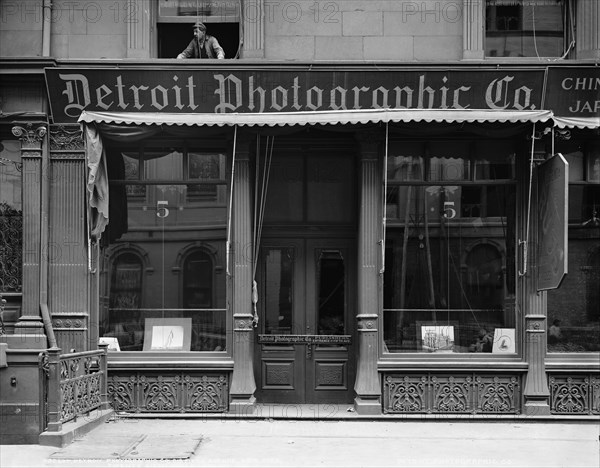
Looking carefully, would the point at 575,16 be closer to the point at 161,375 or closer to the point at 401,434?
the point at 401,434

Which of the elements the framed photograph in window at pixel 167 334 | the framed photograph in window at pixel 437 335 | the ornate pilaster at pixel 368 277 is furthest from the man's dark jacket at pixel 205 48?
the framed photograph in window at pixel 437 335

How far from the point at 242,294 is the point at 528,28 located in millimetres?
6406

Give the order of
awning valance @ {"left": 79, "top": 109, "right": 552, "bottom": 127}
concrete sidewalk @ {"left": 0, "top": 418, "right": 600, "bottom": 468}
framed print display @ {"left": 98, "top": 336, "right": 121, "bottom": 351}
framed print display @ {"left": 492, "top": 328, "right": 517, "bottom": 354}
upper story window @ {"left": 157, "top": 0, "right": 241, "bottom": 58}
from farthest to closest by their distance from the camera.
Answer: upper story window @ {"left": 157, "top": 0, "right": 241, "bottom": 58} → framed print display @ {"left": 98, "top": 336, "right": 121, "bottom": 351} → framed print display @ {"left": 492, "top": 328, "right": 517, "bottom": 354} → awning valance @ {"left": 79, "top": 109, "right": 552, "bottom": 127} → concrete sidewalk @ {"left": 0, "top": 418, "right": 600, "bottom": 468}

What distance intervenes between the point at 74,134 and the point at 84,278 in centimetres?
229

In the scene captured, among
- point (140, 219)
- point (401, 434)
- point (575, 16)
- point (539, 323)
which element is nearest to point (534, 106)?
point (575, 16)

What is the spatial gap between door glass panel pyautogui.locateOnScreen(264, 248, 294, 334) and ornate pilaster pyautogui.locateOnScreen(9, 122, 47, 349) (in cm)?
366

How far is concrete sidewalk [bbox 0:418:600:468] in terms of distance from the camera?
9.95 meters

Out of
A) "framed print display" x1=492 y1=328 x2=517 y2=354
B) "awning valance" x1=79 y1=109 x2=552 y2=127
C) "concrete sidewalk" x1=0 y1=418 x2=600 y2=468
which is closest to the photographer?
"concrete sidewalk" x1=0 y1=418 x2=600 y2=468

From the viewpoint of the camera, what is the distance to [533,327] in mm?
12852

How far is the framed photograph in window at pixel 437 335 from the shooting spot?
13.1 meters

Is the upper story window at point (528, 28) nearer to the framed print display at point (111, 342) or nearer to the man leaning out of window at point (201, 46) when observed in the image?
the man leaning out of window at point (201, 46)

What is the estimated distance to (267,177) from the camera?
44.7ft

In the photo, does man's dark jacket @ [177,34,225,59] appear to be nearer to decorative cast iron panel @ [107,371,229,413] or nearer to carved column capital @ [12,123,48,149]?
carved column capital @ [12,123,48,149]

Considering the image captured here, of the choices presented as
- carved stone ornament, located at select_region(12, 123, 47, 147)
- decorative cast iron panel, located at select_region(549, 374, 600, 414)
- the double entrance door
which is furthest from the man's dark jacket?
decorative cast iron panel, located at select_region(549, 374, 600, 414)
